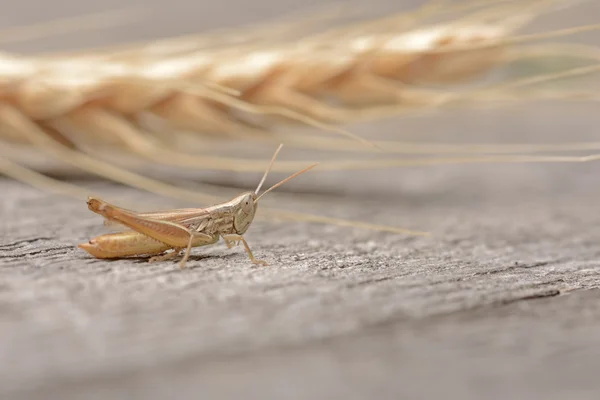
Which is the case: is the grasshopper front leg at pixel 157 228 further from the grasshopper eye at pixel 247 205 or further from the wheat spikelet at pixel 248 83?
the wheat spikelet at pixel 248 83

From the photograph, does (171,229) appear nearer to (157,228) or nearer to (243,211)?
(157,228)

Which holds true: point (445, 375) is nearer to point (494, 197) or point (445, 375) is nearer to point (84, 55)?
point (494, 197)

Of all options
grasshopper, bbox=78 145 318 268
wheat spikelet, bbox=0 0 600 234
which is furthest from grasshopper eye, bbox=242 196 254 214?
wheat spikelet, bbox=0 0 600 234

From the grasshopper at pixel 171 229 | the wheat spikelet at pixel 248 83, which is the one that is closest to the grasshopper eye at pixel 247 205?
the grasshopper at pixel 171 229

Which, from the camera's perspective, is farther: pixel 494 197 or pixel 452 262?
pixel 494 197

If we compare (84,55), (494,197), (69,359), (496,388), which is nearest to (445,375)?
(496,388)

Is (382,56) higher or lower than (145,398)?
higher

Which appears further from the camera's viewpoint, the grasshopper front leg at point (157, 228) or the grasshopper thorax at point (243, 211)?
the grasshopper thorax at point (243, 211)
